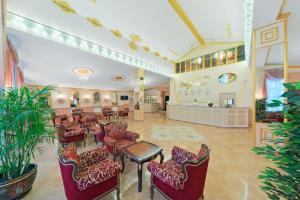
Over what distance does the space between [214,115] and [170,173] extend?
616 centimetres

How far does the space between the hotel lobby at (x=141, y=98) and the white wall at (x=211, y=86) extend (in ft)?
0.21

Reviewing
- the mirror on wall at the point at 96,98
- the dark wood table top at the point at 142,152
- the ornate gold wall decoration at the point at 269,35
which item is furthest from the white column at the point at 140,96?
the ornate gold wall decoration at the point at 269,35

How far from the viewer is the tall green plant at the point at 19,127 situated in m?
1.72

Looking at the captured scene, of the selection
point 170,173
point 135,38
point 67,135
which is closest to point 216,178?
point 170,173

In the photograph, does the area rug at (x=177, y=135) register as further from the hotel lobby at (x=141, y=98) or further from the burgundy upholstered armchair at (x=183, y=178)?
the burgundy upholstered armchair at (x=183, y=178)

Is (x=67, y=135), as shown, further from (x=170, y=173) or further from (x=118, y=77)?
(x=118, y=77)

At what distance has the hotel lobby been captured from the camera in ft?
5.48

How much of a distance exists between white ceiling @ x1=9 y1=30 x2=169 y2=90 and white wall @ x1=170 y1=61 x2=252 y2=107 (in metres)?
4.01

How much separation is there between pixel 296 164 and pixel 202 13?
5.63 m

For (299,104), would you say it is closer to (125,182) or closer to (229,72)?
(125,182)

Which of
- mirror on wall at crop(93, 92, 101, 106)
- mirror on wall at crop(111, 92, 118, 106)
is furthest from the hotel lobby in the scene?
mirror on wall at crop(111, 92, 118, 106)

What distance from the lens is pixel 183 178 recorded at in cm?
156

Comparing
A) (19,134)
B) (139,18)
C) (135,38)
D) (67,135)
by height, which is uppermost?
(139,18)

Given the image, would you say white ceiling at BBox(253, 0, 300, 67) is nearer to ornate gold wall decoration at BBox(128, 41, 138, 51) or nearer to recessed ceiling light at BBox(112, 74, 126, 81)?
ornate gold wall decoration at BBox(128, 41, 138, 51)
